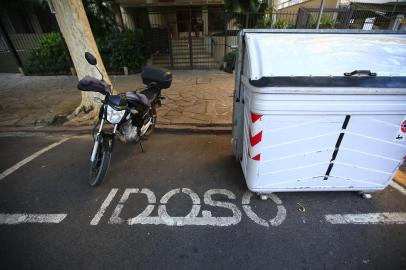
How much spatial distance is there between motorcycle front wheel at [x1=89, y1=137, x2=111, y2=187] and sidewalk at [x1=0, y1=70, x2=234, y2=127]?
6.03 ft

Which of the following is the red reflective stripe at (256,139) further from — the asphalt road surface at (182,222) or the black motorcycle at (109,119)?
the black motorcycle at (109,119)

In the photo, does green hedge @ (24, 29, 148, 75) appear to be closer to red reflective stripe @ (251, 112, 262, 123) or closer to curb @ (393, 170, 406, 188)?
red reflective stripe @ (251, 112, 262, 123)

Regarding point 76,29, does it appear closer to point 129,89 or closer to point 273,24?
point 129,89

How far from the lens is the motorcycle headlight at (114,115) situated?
108 inches

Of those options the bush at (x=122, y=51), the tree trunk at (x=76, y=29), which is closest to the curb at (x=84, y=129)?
the tree trunk at (x=76, y=29)

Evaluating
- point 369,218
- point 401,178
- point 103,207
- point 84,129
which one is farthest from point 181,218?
point 84,129

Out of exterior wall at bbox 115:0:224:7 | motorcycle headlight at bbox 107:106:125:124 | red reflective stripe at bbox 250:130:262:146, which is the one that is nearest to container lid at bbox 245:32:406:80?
red reflective stripe at bbox 250:130:262:146

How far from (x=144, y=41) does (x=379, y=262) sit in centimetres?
1006

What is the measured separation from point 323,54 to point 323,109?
59cm

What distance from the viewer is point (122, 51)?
8320 millimetres

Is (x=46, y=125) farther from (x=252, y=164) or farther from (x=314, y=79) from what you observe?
(x=314, y=79)

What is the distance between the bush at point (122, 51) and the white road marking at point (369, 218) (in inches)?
343

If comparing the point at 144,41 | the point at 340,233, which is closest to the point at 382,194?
the point at 340,233

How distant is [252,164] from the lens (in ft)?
7.41
